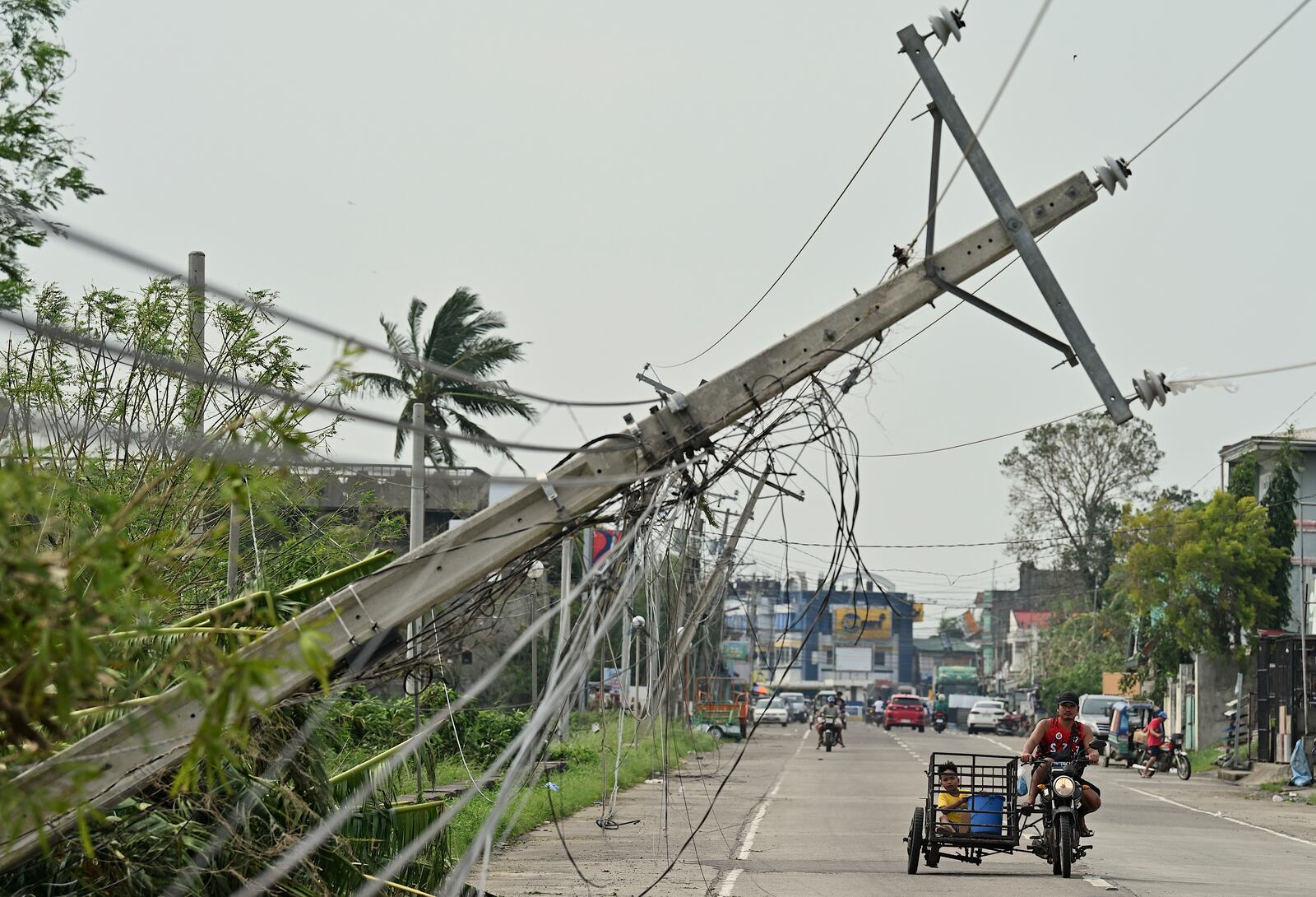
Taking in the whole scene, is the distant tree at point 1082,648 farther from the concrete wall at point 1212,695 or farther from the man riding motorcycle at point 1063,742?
the man riding motorcycle at point 1063,742

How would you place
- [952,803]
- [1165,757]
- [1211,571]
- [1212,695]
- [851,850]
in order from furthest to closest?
1. [1212,695]
2. [1211,571]
3. [1165,757]
4. [851,850]
5. [952,803]

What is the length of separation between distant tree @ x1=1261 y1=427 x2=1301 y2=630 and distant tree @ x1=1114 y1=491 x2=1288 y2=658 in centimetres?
42

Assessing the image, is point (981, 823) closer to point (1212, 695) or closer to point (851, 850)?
point (851, 850)

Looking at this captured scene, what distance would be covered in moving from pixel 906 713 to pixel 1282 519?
118 ft

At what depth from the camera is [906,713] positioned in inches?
Result: 3115

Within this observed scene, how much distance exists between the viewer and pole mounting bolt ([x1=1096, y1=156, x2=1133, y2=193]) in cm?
959

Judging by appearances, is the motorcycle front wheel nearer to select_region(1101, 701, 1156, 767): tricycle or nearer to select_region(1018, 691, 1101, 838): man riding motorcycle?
select_region(1018, 691, 1101, 838): man riding motorcycle

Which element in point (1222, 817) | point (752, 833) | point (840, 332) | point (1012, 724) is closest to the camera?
point (840, 332)

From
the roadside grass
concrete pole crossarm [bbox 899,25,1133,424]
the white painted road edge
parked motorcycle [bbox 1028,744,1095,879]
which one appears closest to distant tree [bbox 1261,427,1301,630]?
the roadside grass

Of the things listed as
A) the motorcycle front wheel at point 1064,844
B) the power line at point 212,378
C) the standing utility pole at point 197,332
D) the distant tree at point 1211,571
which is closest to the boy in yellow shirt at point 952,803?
the motorcycle front wheel at point 1064,844

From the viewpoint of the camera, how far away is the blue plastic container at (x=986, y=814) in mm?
14219

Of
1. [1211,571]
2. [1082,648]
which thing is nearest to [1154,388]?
[1211,571]

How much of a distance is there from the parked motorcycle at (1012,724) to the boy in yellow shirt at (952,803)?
5666 centimetres

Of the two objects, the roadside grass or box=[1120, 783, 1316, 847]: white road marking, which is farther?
box=[1120, 783, 1316, 847]: white road marking
